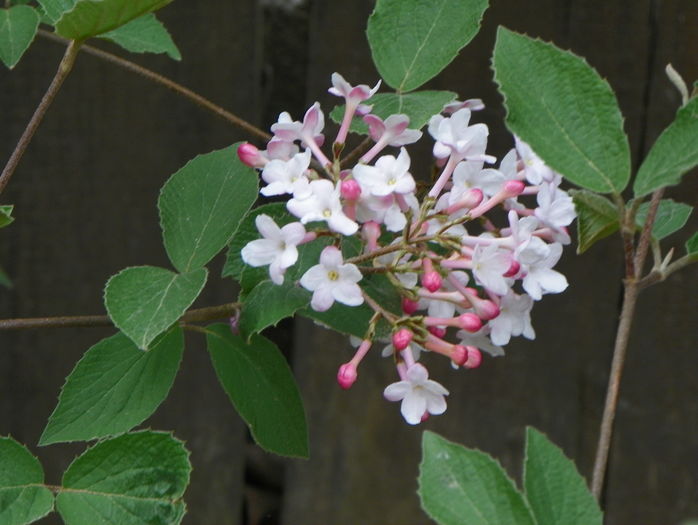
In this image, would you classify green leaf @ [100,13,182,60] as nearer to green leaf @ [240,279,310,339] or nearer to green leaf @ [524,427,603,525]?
green leaf @ [240,279,310,339]

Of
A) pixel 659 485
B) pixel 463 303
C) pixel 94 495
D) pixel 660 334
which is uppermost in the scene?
pixel 463 303

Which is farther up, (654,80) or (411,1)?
(411,1)

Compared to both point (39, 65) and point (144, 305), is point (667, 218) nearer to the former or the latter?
point (144, 305)

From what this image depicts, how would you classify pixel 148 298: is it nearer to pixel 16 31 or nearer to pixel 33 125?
pixel 33 125

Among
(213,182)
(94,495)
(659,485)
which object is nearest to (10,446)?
(94,495)

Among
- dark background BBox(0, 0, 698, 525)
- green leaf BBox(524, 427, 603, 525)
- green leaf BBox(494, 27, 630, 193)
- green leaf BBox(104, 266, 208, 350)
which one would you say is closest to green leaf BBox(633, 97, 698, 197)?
green leaf BBox(494, 27, 630, 193)

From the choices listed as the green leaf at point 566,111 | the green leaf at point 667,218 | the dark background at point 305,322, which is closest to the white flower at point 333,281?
the green leaf at point 566,111

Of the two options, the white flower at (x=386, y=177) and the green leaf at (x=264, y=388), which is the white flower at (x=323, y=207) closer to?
the white flower at (x=386, y=177)

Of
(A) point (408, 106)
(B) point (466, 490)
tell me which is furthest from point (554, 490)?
(A) point (408, 106)
